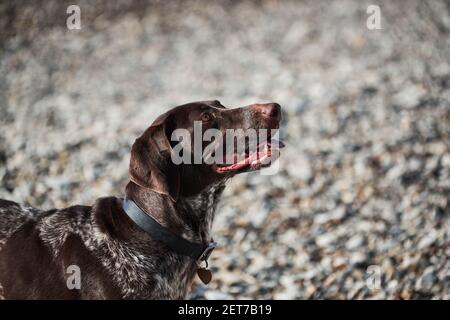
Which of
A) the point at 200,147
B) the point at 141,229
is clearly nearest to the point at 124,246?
the point at 141,229

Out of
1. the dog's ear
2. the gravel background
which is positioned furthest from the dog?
the gravel background

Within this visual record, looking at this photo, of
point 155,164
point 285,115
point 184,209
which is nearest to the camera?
point 155,164

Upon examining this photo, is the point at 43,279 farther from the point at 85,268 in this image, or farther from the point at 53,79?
the point at 53,79

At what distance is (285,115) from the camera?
6.55 m

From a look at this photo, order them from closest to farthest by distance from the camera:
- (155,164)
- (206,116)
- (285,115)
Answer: (155,164) < (206,116) < (285,115)

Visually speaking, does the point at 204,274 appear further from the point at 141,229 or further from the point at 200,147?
the point at 200,147

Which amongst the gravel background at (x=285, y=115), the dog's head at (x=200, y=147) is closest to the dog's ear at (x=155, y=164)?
the dog's head at (x=200, y=147)

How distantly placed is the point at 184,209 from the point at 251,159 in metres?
0.52

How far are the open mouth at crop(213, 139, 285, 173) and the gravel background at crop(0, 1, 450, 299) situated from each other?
1.52 m

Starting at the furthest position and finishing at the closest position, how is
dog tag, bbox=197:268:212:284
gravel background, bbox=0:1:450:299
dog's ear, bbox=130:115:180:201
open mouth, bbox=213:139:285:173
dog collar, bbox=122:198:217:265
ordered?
1. gravel background, bbox=0:1:450:299
2. dog tag, bbox=197:268:212:284
3. open mouth, bbox=213:139:285:173
4. dog collar, bbox=122:198:217:265
5. dog's ear, bbox=130:115:180:201

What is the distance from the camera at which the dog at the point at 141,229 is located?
3.32 meters

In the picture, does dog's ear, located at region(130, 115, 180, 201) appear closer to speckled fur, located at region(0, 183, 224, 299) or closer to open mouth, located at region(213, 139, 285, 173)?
speckled fur, located at region(0, 183, 224, 299)

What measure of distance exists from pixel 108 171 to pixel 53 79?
230 cm

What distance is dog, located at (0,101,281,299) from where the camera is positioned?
131 inches
